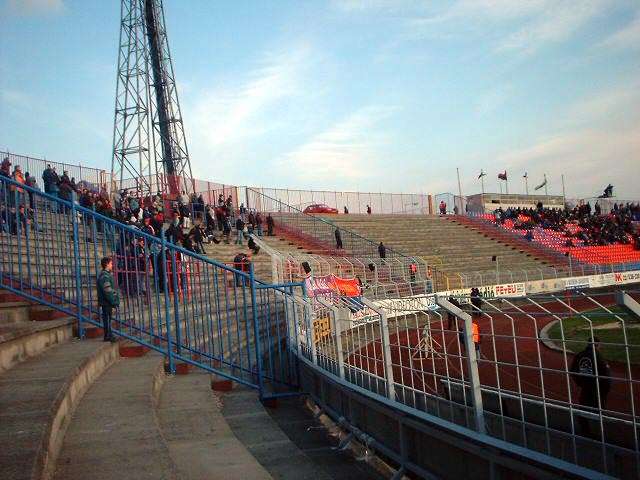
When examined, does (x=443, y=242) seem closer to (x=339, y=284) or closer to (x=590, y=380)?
(x=339, y=284)

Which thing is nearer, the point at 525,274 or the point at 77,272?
the point at 77,272

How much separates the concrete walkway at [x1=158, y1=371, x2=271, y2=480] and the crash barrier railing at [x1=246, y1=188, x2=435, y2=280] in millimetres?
19756

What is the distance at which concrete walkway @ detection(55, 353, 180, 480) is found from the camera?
383 centimetres

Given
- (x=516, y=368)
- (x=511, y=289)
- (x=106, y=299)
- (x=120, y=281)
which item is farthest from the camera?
(x=511, y=289)

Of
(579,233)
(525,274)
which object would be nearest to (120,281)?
(525,274)

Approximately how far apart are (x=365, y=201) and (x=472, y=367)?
132ft

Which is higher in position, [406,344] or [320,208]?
[320,208]

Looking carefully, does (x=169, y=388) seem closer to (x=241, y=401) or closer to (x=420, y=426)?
(x=241, y=401)

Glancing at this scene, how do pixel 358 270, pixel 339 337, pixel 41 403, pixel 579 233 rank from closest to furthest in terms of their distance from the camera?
1. pixel 41 403
2. pixel 339 337
3. pixel 358 270
4. pixel 579 233

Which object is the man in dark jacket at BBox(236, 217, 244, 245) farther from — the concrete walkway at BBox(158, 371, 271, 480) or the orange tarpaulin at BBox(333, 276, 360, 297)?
the concrete walkway at BBox(158, 371, 271, 480)

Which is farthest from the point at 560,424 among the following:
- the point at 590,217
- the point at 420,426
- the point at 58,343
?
the point at 590,217

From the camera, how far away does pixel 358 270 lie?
69.1 ft

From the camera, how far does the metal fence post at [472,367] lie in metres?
4.53

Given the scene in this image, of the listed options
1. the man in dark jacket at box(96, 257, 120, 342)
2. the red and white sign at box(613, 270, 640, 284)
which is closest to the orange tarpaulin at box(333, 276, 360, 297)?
the man in dark jacket at box(96, 257, 120, 342)
